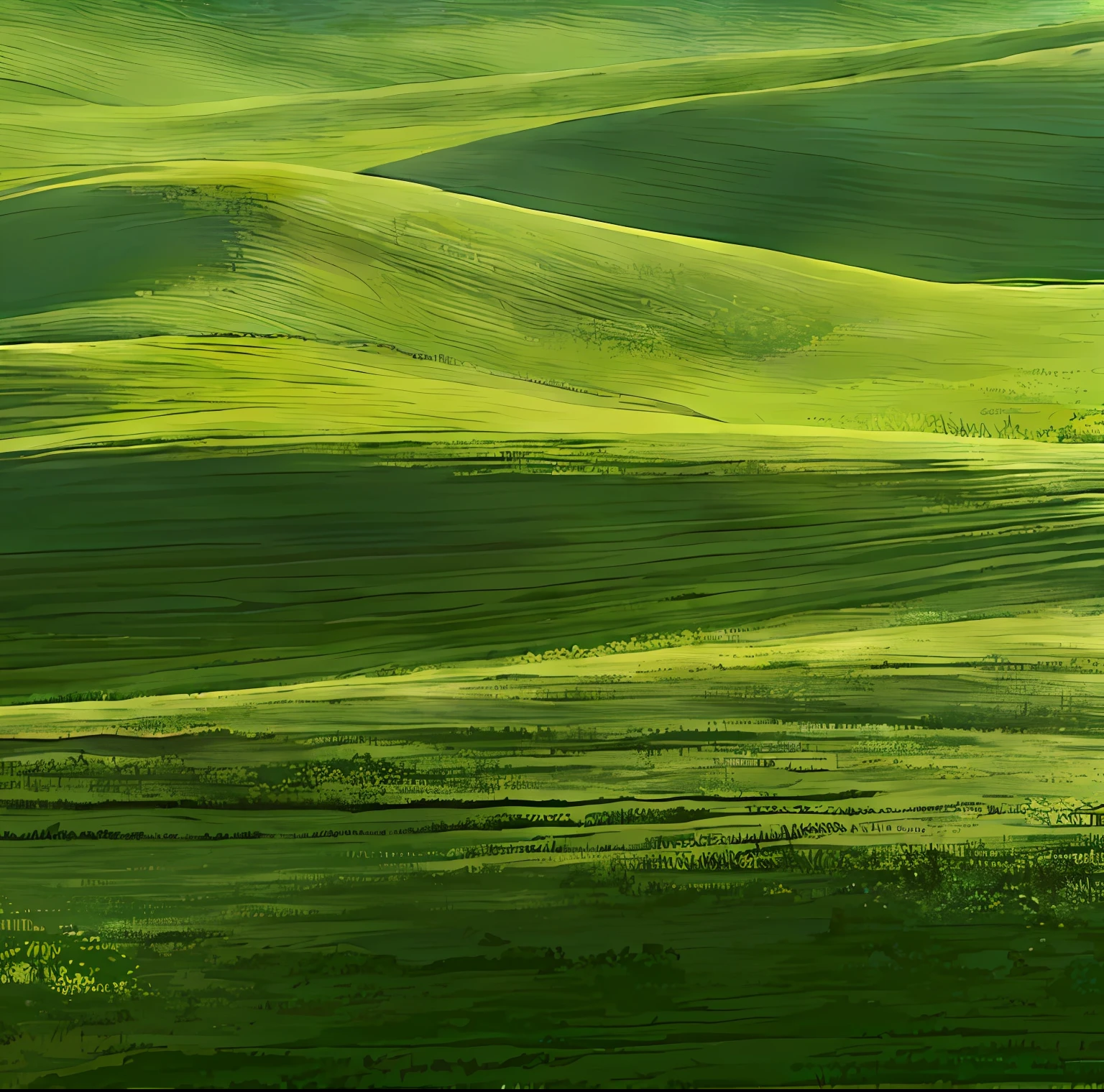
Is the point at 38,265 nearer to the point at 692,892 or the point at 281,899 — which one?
the point at 281,899

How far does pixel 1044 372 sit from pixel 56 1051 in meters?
1.46

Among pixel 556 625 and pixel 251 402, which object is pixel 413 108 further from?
pixel 556 625

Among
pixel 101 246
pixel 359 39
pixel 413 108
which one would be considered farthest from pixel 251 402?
pixel 359 39

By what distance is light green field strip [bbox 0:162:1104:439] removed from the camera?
1460mm

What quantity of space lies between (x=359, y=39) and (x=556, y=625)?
6.82ft

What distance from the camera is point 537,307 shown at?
5.18ft

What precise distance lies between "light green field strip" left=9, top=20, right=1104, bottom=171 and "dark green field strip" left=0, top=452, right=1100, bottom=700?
1346 millimetres

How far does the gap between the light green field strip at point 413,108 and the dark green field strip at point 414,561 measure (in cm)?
135

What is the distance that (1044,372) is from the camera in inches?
61.5

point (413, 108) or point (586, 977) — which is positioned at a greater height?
point (413, 108)

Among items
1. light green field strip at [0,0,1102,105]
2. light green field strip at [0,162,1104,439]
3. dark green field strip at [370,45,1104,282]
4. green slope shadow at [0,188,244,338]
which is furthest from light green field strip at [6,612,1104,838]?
light green field strip at [0,0,1102,105]

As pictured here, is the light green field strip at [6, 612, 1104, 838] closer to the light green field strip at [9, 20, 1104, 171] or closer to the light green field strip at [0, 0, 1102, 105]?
the light green field strip at [9, 20, 1104, 171]

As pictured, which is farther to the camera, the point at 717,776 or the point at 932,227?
the point at 932,227

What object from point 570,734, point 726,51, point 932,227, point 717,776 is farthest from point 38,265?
point 726,51
